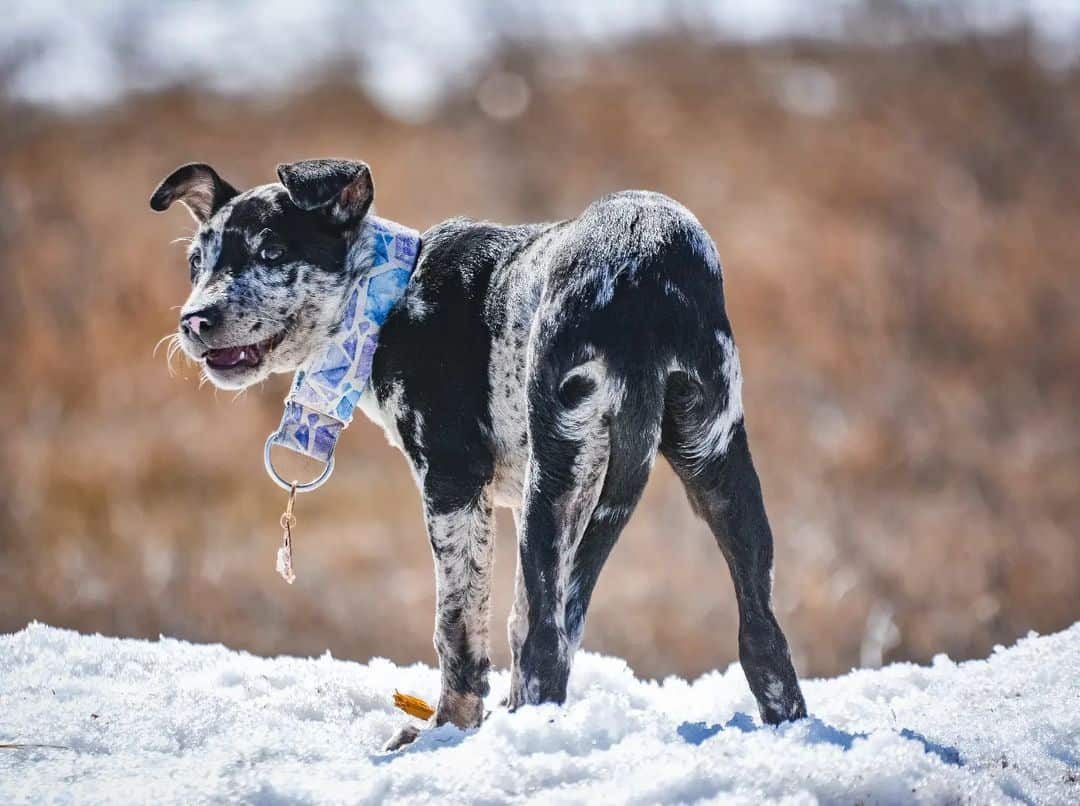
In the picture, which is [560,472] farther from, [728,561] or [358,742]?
[358,742]

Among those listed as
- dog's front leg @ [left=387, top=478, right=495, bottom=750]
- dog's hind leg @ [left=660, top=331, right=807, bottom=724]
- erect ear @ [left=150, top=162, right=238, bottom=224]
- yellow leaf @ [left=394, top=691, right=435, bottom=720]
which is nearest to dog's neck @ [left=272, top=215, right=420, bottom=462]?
dog's front leg @ [left=387, top=478, right=495, bottom=750]

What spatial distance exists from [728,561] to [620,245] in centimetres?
124

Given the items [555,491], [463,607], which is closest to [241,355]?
[463,607]

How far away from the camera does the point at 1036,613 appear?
530 inches

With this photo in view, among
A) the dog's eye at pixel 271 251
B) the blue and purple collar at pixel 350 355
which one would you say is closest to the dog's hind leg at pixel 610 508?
the blue and purple collar at pixel 350 355

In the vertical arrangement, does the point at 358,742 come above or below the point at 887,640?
below

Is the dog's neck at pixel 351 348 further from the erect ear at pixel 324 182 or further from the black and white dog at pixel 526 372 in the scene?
the erect ear at pixel 324 182

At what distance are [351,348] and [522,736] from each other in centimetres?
199

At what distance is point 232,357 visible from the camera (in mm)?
5355

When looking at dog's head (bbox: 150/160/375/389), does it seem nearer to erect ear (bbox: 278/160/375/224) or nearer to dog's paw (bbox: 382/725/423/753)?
erect ear (bbox: 278/160/375/224)

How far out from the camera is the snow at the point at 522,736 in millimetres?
3713

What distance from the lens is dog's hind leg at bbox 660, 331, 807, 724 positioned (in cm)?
444

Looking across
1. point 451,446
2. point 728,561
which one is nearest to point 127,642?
point 451,446

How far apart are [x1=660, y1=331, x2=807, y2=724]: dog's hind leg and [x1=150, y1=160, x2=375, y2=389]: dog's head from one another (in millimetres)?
1808
